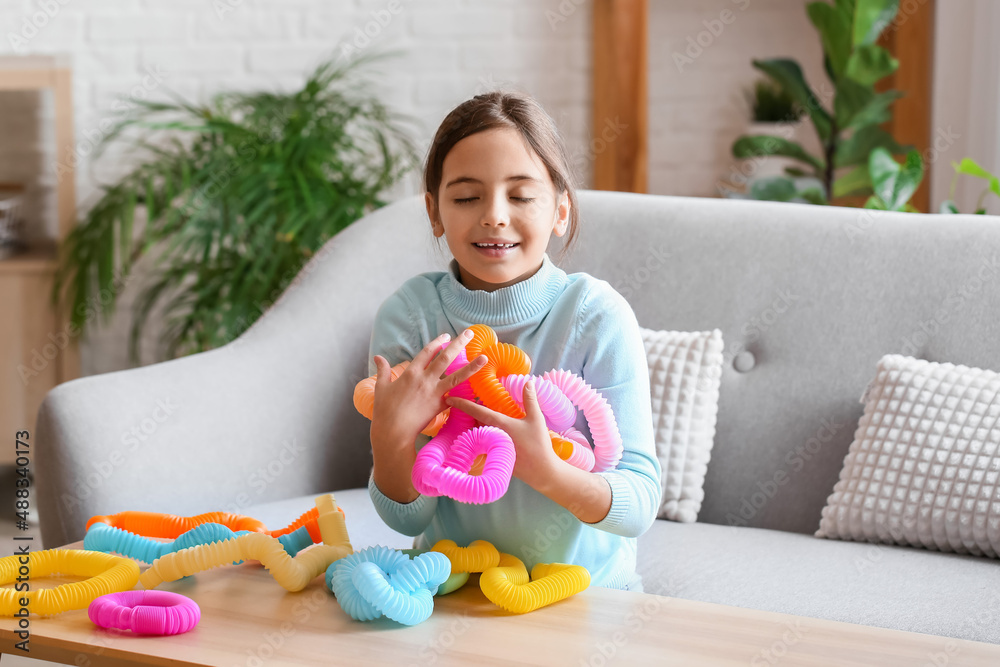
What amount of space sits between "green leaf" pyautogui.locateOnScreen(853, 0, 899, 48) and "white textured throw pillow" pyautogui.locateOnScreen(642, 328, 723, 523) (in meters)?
1.16

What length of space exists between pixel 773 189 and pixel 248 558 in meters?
1.67

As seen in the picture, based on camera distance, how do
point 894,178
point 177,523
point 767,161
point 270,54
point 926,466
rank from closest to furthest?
point 177,523 → point 926,466 → point 894,178 → point 270,54 → point 767,161

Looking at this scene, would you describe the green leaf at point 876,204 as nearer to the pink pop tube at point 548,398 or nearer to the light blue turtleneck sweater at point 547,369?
the light blue turtleneck sweater at point 547,369

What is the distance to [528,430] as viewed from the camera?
0.80m

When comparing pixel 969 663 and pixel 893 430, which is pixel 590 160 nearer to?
pixel 893 430

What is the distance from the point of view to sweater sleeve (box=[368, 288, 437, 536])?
93cm

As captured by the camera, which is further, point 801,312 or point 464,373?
point 801,312

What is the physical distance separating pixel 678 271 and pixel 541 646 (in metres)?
0.92

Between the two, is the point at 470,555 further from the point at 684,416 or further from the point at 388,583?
the point at 684,416

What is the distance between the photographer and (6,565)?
0.89 metres

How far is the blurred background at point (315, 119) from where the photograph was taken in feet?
7.59

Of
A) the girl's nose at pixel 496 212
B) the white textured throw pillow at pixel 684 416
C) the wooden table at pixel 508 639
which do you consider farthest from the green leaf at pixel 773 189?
the wooden table at pixel 508 639

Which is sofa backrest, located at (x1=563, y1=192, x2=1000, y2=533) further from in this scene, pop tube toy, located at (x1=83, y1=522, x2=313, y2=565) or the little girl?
pop tube toy, located at (x1=83, y1=522, x2=313, y2=565)

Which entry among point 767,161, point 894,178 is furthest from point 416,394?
point 767,161
